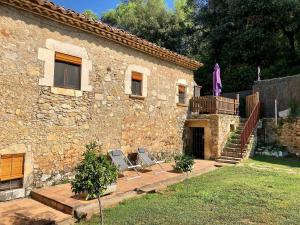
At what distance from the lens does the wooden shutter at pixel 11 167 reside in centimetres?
685

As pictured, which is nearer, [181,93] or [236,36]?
[181,93]

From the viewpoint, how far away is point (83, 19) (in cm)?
831

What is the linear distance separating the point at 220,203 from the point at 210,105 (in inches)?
297

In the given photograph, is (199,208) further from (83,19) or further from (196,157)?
(196,157)

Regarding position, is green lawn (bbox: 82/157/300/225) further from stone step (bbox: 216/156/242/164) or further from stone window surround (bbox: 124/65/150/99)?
stone window surround (bbox: 124/65/150/99)

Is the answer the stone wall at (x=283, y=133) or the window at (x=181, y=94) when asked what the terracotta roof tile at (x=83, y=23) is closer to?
the window at (x=181, y=94)

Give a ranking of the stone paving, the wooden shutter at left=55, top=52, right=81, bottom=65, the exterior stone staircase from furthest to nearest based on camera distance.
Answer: the exterior stone staircase, the wooden shutter at left=55, top=52, right=81, bottom=65, the stone paving

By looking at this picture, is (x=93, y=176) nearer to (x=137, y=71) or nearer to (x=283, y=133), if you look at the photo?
(x=137, y=71)

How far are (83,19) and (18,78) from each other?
103 inches

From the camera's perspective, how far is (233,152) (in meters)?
12.4

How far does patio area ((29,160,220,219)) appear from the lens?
5.94m

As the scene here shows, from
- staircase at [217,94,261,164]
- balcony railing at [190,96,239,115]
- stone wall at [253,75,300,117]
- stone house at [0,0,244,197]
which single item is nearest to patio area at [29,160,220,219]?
stone house at [0,0,244,197]

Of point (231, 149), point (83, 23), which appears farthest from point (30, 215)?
point (231, 149)

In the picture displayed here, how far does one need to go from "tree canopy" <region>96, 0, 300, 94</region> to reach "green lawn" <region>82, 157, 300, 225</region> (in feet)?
43.6
